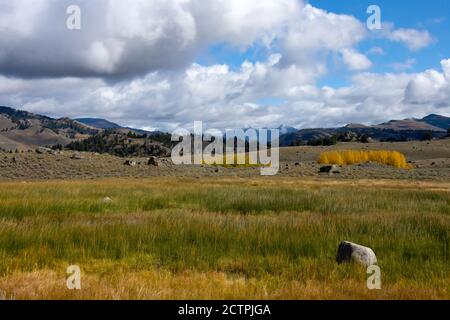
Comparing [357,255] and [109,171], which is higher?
[357,255]

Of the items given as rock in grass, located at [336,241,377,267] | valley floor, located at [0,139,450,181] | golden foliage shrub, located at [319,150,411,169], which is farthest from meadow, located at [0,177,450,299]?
golden foliage shrub, located at [319,150,411,169]

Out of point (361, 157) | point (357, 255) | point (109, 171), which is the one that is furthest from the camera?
point (361, 157)

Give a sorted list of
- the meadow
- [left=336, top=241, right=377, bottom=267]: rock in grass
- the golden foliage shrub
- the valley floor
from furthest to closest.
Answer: the golden foliage shrub, the valley floor, [left=336, top=241, right=377, bottom=267]: rock in grass, the meadow

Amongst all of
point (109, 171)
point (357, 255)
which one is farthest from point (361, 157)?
point (357, 255)

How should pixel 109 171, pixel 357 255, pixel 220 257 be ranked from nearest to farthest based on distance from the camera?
pixel 357 255 → pixel 220 257 → pixel 109 171

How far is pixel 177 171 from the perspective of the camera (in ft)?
205

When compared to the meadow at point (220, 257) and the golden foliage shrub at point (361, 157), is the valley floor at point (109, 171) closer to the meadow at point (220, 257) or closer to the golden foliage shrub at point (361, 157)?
the golden foliage shrub at point (361, 157)

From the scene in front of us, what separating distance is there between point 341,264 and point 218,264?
253 centimetres

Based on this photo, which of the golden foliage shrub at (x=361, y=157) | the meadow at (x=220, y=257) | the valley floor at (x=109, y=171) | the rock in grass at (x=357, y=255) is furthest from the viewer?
the golden foliage shrub at (x=361, y=157)

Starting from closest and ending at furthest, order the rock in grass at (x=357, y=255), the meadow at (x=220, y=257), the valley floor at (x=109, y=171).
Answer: the meadow at (x=220, y=257), the rock in grass at (x=357, y=255), the valley floor at (x=109, y=171)

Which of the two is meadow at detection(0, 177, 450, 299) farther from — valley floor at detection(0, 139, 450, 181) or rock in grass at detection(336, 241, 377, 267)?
valley floor at detection(0, 139, 450, 181)

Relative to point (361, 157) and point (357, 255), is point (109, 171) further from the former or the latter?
point (361, 157)

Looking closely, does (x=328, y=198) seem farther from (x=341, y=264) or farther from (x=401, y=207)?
(x=341, y=264)

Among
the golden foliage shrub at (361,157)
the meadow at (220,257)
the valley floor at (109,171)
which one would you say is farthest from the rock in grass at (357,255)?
the golden foliage shrub at (361,157)
